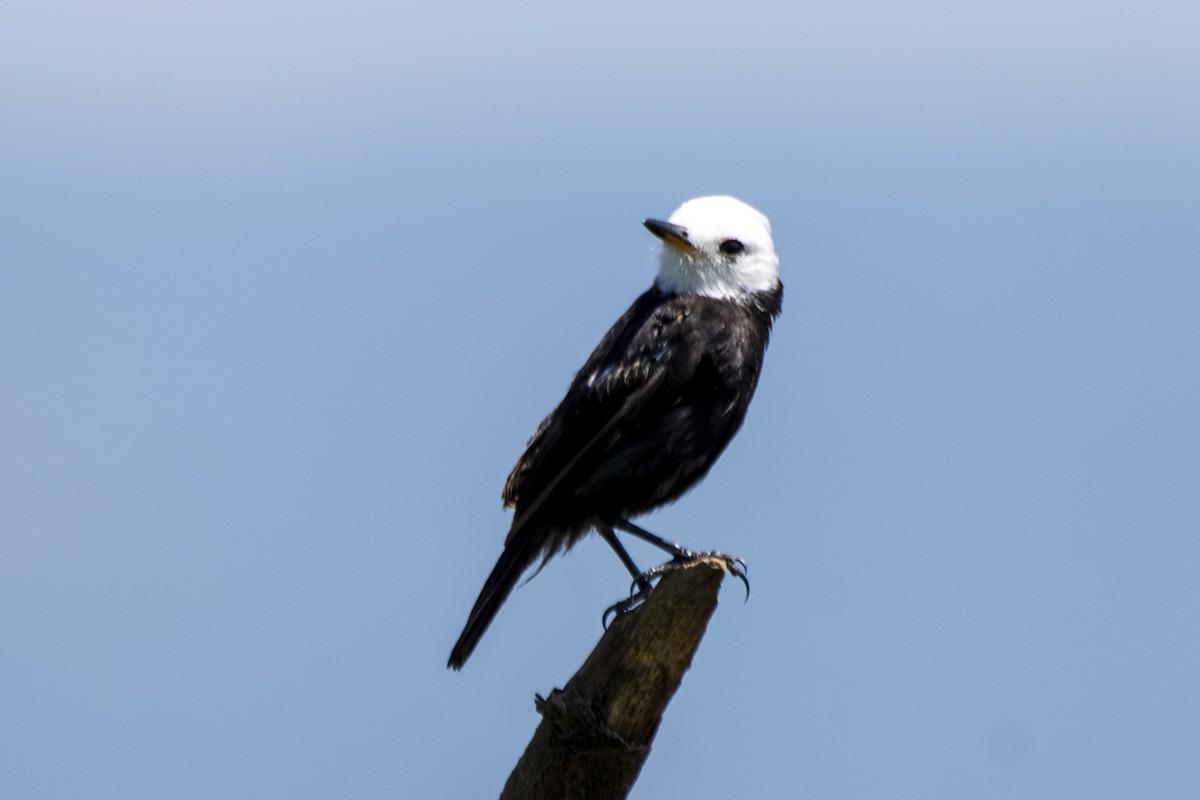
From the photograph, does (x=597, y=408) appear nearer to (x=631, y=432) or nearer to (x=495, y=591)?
(x=631, y=432)

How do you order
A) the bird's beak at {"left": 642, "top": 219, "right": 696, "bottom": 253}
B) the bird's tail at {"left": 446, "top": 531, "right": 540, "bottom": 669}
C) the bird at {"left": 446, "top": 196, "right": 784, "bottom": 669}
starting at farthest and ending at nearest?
the bird's beak at {"left": 642, "top": 219, "right": 696, "bottom": 253} → the bird at {"left": 446, "top": 196, "right": 784, "bottom": 669} → the bird's tail at {"left": 446, "top": 531, "right": 540, "bottom": 669}

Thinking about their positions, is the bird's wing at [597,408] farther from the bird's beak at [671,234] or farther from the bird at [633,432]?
the bird's beak at [671,234]

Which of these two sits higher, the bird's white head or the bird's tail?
the bird's white head

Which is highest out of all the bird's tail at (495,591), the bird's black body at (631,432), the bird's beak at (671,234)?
the bird's beak at (671,234)

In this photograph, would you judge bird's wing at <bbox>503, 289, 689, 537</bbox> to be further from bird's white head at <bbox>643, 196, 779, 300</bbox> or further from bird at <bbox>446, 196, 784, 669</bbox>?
bird's white head at <bbox>643, 196, 779, 300</bbox>

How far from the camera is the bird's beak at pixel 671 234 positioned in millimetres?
9719

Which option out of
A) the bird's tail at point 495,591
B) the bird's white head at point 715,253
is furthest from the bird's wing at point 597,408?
the bird's white head at point 715,253

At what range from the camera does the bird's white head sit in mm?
9766

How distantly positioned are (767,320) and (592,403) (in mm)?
1429

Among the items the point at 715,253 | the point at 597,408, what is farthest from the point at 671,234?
the point at 597,408

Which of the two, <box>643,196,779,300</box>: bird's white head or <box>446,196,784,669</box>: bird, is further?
<box>643,196,779,300</box>: bird's white head

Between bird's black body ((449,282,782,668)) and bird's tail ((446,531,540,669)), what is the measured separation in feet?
0.04

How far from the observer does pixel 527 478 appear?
8914mm

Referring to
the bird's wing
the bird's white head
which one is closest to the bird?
the bird's wing
